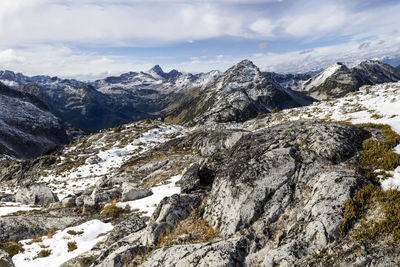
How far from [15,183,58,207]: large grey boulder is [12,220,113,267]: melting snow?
59.4 feet

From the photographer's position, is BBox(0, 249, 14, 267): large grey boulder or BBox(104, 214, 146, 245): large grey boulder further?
BBox(104, 214, 146, 245): large grey boulder

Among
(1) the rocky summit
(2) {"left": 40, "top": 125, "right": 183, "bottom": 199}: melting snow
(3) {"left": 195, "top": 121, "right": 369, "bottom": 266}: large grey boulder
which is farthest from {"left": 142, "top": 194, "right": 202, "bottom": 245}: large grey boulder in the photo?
(2) {"left": 40, "top": 125, "right": 183, "bottom": 199}: melting snow

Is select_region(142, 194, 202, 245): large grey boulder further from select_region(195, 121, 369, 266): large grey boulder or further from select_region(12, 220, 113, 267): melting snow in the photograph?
select_region(12, 220, 113, 267): melting snow

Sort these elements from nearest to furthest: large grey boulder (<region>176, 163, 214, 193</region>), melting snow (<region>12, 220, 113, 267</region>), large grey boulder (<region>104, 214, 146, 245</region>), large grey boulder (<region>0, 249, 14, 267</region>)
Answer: large grey boulder (<region>0, 249, 14, 267</region>)
melting snow (<region>12, 220, 113, 267</region>)
large grey boulder (<region>104, 214, 146, 245</region>)
large grey boulder (<region>176, 163, 214, 193</region>)

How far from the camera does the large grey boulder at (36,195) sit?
107 feet

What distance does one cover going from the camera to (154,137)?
81.8 m

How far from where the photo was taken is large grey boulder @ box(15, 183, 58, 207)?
32656mm

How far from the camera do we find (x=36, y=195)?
1314 inches

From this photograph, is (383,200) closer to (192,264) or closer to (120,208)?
(192,264)

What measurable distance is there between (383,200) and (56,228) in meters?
22.4

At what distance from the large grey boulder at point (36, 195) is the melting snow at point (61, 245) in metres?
18.1

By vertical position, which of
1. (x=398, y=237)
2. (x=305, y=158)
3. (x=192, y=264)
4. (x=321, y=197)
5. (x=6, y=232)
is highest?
(x=305, y=158)

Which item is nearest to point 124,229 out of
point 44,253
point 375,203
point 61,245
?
point 61,245

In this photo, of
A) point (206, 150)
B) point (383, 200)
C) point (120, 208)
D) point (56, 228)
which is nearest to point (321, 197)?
point (383, 200)
